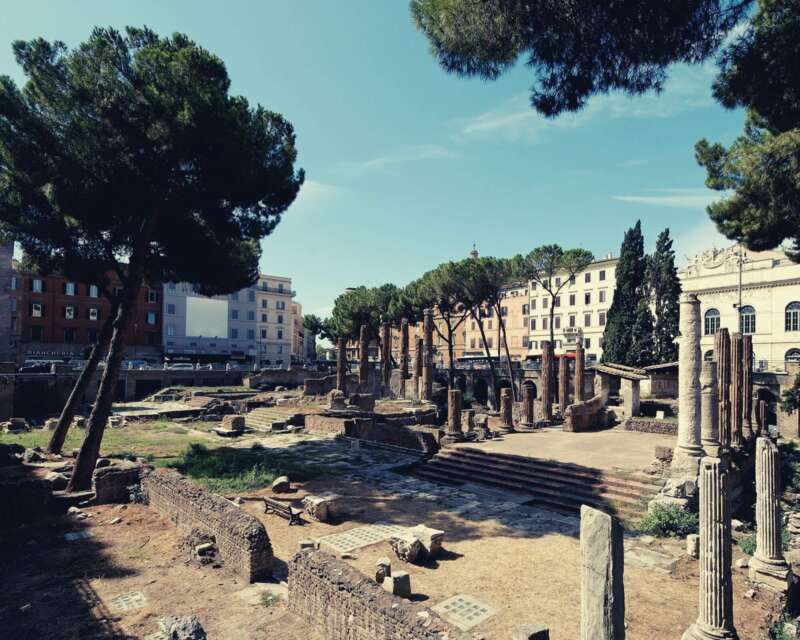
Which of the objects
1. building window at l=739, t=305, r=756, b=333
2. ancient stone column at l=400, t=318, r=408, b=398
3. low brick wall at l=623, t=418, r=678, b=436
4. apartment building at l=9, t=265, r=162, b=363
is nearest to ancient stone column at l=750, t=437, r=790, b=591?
low brick wall at l=623, t=418, r=678, b=436

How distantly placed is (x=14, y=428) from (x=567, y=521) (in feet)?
94.5

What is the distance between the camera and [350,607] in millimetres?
6832

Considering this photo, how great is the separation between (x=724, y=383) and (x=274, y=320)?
195 feet

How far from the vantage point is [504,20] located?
37.8 feet

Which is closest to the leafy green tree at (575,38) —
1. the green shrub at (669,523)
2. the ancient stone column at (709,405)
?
the ancient stone column at (709,405)

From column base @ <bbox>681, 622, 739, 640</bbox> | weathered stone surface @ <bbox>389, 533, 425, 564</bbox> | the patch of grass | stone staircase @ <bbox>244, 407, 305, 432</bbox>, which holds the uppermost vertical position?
column base @ <bbox>681, 622, 739, 640</bbox>

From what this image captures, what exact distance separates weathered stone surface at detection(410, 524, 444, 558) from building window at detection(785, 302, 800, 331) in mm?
42559

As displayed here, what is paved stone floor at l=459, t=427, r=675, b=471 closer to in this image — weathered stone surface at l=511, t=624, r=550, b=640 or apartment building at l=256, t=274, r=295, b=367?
weathered stone surface at l=511, t=624, r=550, b=640

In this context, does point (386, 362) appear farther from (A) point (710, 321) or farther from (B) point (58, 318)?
(B) point (58, 318)

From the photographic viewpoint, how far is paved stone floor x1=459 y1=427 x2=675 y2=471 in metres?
17.8

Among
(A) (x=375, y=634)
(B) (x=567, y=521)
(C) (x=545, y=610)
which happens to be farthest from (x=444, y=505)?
(A) (x=375, y=634)

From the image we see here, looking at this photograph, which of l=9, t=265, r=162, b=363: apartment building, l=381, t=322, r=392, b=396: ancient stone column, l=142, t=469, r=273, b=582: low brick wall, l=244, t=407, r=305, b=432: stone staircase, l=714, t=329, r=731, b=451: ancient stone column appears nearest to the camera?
l=142, t=469, r=273, b=582: low brick wall

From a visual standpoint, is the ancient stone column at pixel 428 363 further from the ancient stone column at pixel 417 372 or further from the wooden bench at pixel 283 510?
the wooden bench at pixel 283 510

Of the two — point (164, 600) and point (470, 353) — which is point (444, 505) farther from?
point (470, 353)
